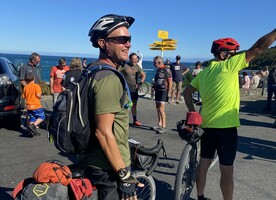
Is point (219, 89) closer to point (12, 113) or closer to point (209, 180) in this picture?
point (209, 180)

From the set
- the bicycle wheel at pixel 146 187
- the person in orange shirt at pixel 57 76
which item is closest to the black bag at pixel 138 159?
the bicycle wheel at pixel 146 187

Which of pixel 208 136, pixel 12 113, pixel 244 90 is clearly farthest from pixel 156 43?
pixel 208 136

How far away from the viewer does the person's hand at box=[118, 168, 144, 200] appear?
2.06 meters

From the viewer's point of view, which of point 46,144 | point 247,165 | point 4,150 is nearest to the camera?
point 247,165

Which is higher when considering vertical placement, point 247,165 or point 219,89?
point 219,89

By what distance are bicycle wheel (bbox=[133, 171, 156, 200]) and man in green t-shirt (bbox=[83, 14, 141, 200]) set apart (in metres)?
1.09

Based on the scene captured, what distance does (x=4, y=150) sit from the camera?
6.27 metres

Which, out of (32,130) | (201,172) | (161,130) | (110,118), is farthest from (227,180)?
(32,130)

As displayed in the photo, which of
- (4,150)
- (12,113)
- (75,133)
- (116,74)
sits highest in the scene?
(116,74)

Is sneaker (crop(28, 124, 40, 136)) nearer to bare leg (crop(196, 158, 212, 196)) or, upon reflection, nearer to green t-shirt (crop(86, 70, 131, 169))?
bare leg (crop(196, 158, 212, 196))

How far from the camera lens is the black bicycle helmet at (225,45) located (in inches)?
137

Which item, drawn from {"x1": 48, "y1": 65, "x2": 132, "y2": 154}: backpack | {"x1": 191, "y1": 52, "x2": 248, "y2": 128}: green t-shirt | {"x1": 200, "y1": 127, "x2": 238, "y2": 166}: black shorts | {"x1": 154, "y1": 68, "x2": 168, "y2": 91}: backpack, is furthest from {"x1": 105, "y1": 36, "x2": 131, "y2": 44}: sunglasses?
{"x1": 154, "y1": 68, "x2": 168, "y2": 91}: backpack

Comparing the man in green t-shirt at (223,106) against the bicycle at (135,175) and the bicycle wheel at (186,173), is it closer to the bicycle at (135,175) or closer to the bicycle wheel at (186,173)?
the bicycle wheel at (186,173)

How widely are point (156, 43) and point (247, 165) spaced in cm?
1307
